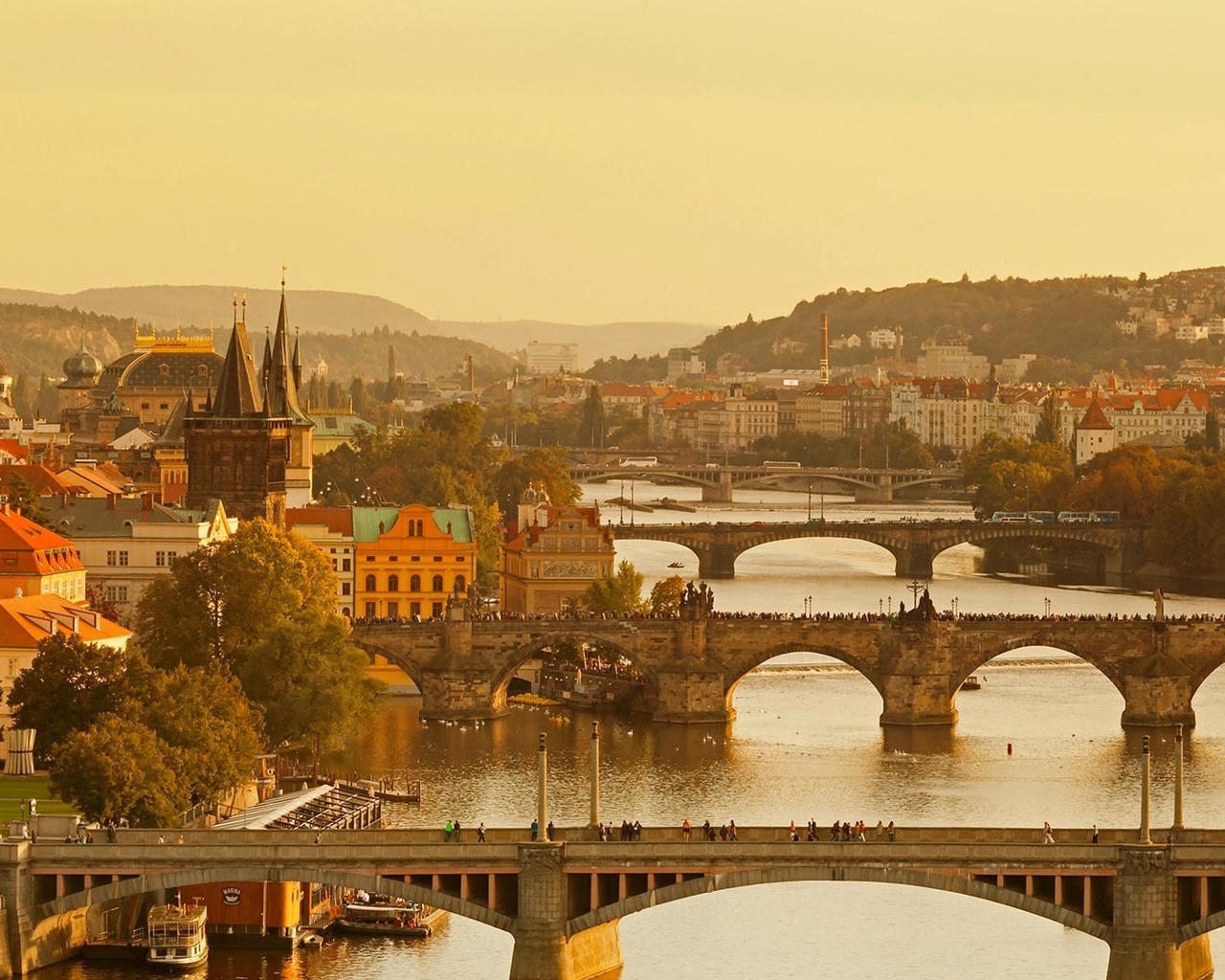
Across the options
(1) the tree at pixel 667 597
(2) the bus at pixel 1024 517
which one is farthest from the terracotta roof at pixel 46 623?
(2) the bus at pixel 1024 517

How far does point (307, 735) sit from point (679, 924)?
20092 millimetres

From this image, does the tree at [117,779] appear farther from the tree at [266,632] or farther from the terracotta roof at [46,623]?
the tree at [266,632]

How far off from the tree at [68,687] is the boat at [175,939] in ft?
32.2

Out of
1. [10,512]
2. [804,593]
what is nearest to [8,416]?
[804,593]

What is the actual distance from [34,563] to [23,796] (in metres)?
19.5

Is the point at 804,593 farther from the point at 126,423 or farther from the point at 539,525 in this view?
the point at 126,423

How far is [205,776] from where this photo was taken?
225 ft

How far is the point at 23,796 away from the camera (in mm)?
71438

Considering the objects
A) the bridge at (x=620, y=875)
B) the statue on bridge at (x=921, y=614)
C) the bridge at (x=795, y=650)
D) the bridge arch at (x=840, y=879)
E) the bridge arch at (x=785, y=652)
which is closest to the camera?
the bridge at (x=620, y=875)

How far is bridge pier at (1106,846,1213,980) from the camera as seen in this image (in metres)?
57.6

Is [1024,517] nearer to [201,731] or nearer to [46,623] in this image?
[46,623]

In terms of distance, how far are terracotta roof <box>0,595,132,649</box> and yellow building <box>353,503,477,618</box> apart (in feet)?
76.6

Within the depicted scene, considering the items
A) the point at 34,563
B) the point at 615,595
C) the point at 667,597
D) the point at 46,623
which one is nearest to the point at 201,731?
the point at 46,623

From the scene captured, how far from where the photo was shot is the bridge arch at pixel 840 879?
2290 inches
